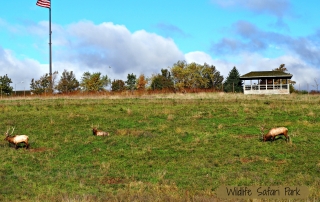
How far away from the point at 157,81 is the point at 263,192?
80.8 m

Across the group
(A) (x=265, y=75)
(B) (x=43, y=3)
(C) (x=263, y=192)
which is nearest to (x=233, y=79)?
(A) (x=265, y=75)

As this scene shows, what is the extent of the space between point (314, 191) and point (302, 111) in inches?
750

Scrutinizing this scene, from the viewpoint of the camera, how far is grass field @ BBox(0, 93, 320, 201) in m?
13.3

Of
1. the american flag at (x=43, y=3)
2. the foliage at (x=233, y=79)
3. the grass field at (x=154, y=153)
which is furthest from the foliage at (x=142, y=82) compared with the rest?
the grass field at (x=154, y=153)

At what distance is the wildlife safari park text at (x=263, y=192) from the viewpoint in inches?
456

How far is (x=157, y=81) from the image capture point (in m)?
92.4

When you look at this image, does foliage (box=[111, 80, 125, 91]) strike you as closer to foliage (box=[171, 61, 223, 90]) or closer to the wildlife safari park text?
foliage (box=[171, 61, 223, 90])

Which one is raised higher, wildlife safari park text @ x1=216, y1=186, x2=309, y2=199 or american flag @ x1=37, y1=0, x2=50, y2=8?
american flag @ x1=37, y1=0, x2=50, y2=8

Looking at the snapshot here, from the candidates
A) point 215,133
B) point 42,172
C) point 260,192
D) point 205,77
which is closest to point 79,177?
point 42,172

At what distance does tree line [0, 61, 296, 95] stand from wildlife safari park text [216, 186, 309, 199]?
5513 centimetres

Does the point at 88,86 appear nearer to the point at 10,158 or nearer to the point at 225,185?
the point at 10,158

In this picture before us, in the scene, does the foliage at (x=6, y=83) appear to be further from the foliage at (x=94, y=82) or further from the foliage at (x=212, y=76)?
the foliage at (x=212, y=76)

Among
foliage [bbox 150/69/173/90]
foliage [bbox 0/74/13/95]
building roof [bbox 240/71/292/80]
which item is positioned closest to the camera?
building roof [bbox 240/71/292/80]

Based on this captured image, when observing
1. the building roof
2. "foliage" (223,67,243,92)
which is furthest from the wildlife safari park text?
"foliage" (223,67,243,92)
